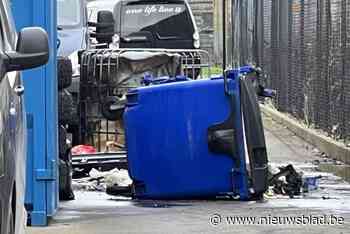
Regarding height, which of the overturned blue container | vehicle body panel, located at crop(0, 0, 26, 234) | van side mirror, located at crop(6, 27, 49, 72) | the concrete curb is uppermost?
van side mirror, located at crop(6, 27, 49, 72)

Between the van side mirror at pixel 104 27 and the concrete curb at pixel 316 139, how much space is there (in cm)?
339

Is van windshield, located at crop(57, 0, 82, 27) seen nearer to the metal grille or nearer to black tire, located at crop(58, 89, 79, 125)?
the metal grille

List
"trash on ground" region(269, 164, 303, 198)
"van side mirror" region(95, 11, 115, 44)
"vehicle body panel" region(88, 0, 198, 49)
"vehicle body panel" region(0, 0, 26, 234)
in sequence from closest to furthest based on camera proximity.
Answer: "vehicle body panel" region(0, 0, 26, 234), "trash on ground" region(269, 164, 303, 198), "van side mirror" region(95, 11, 115, 44), "vehicle body panel" region(88, 0, 198, 49)

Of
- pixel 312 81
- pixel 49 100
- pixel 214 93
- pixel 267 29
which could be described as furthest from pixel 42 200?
A: pixel 267 29

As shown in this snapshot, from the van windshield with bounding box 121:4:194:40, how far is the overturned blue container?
9.97 meters

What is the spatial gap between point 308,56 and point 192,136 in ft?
23.1

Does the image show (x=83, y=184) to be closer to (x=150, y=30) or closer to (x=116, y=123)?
(x=116, y=123)

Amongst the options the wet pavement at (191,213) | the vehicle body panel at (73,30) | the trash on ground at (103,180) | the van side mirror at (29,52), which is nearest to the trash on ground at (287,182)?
the wet pavement at (191,213)

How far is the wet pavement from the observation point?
7254 mm

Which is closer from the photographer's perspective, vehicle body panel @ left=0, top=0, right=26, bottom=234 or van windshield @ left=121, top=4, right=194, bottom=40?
vehicle body panel @ left=0, top=0, right=26, bottom=234

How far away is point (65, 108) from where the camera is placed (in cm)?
979

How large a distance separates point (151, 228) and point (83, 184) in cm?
239

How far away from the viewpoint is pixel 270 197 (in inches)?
348

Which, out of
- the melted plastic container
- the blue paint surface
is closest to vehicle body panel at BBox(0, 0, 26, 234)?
the blue paint surface
